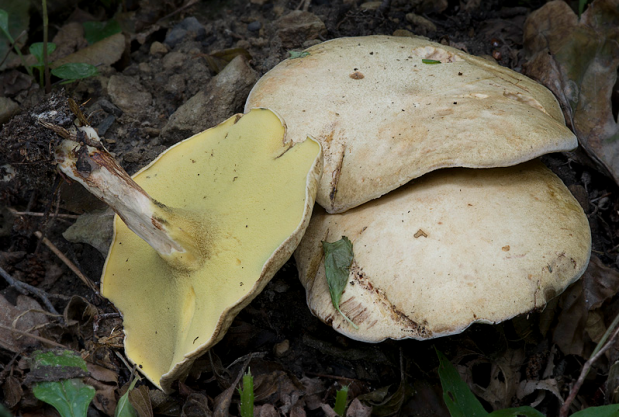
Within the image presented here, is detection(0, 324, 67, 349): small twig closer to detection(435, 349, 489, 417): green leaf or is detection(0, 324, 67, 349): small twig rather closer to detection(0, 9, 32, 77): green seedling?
detection(0, 9, 32, 77): green seedling

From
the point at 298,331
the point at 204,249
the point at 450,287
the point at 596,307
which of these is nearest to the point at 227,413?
the point at 298,331

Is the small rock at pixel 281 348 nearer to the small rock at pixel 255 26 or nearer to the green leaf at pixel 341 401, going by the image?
the green leaf at pixel 341 401

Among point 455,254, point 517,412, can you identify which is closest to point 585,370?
point 517,412

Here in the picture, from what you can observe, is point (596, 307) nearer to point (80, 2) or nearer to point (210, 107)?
point (210, 107)

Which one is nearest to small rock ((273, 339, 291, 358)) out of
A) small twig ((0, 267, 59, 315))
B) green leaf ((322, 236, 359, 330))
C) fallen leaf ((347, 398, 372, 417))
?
fallen leaf ((347, 398, 372, 417))

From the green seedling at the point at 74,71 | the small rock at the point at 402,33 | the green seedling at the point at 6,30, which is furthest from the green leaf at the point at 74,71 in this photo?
the small rock at the point at 402,33

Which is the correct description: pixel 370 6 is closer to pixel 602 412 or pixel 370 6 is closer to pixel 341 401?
pixel 341 401
